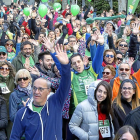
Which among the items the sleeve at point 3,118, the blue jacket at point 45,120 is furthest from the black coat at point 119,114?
the sleeve at point 3,118

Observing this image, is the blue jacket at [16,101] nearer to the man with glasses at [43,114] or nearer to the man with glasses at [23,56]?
the man with glasses at [43,114]

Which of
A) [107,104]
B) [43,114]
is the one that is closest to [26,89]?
[107,104]

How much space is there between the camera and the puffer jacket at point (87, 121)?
4.39 metres

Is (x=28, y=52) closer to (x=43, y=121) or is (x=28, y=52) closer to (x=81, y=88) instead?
(x=81, y=88)

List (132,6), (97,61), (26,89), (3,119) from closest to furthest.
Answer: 1. (3,119)
2. (26,89)
3. (97,61)
4. (132,6)

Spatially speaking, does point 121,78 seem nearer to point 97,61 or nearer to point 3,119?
point 97,61

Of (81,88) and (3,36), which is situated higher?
(3,36)

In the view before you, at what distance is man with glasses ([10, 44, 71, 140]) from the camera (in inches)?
133

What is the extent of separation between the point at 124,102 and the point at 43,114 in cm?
168

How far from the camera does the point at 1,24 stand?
39.3 ft

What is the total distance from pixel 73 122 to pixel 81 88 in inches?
29.3

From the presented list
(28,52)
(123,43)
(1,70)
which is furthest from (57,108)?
(123,43)

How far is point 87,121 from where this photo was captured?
442 cm

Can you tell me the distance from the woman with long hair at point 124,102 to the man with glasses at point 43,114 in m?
1.38
